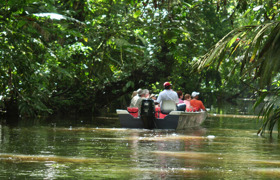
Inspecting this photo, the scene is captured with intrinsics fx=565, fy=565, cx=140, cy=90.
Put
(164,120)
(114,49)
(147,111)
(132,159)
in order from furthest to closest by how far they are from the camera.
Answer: (114,49) → (164,120) → (147,111) → (132,159)

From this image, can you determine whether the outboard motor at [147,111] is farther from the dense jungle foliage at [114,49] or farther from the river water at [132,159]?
the river water at [132,159]

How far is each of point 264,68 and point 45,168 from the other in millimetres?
3590

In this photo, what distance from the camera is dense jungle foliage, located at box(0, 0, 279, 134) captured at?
768 centimetres

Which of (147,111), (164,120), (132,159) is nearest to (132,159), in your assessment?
(132,159)

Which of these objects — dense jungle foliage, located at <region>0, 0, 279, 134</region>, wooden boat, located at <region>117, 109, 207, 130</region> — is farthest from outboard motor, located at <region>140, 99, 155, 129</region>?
dense jungle foliage, located at <region>0, 0, 279, 134</region>

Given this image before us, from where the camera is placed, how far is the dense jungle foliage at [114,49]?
768 cm

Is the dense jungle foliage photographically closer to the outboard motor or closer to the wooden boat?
the outboard motor

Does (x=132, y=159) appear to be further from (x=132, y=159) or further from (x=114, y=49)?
(x=114, y=49)

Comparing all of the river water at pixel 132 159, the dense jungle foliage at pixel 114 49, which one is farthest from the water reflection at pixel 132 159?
the dense jungle foliage at pixel 114 49

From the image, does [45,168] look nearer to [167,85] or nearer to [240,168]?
[240,168]

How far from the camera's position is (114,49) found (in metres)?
22.0

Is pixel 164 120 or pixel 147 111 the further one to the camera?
pixel 164 120

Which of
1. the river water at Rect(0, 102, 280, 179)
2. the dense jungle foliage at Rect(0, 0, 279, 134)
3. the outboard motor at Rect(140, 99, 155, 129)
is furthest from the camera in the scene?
the outboard motor at Rect(140, 99, 155, 129)

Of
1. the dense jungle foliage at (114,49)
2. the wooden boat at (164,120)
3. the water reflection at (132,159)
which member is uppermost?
the dense jungle foliage at (114,49)
